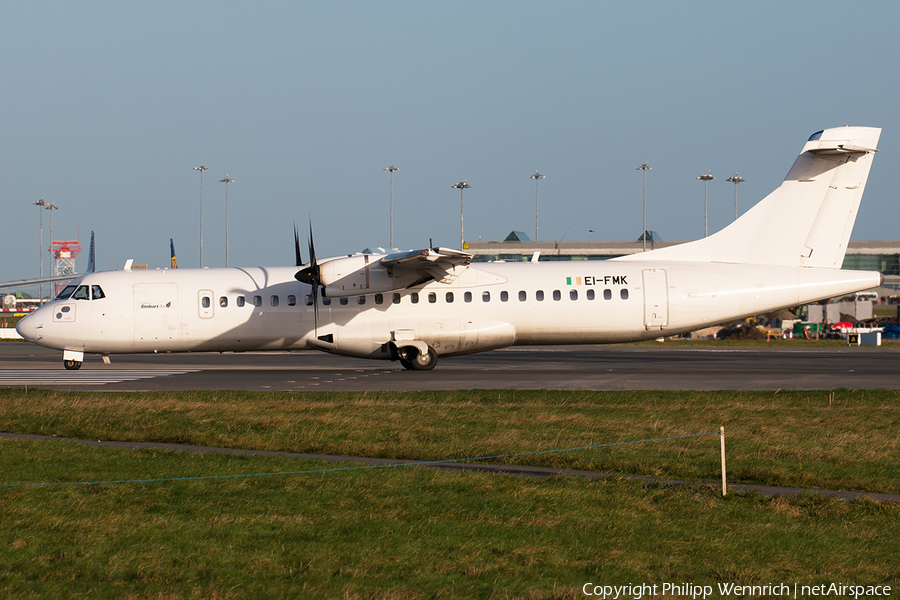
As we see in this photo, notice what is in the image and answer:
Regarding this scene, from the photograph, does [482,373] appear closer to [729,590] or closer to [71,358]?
[71,358]

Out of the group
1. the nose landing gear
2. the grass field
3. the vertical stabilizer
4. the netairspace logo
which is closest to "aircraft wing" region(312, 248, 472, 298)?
the nose landing gear

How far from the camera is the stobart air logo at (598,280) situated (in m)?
27.8

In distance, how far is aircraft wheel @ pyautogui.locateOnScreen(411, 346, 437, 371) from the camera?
91.2 ft

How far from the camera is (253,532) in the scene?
27.5 ft

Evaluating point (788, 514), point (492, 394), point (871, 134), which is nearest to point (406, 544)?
point (788, 514)

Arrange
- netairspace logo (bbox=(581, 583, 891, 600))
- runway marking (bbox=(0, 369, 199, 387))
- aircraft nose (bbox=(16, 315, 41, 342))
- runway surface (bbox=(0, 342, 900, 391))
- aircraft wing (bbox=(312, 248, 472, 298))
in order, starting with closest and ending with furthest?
netairspace logo (bbox=(581, 583, 891, 600))
runway surface (bbox=(0, 342, 900, 391))
runway marking (bbox=(0, 369, 199, 387))
aircraft wing (bbox=(312, 248, 472, 298))
aircraft nose (bbox=(16, 315, 41, 342))

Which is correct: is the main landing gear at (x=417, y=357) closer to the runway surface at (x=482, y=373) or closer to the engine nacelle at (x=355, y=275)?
the runway surface at (x=482, y=373)

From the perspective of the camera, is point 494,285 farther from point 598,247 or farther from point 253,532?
point 598,247

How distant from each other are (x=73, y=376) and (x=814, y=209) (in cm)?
2492

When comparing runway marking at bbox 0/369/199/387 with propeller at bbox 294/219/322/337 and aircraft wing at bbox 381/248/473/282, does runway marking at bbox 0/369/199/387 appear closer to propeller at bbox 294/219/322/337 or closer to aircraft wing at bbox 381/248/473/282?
propeller at bbox 294/219/322/337

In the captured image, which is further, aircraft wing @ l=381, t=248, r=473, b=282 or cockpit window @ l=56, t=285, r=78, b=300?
cockpit window @ l=56, t=285, r=78, b=300

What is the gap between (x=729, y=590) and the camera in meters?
6.69

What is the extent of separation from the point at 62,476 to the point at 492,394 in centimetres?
1108

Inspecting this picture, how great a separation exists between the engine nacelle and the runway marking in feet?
21.0
